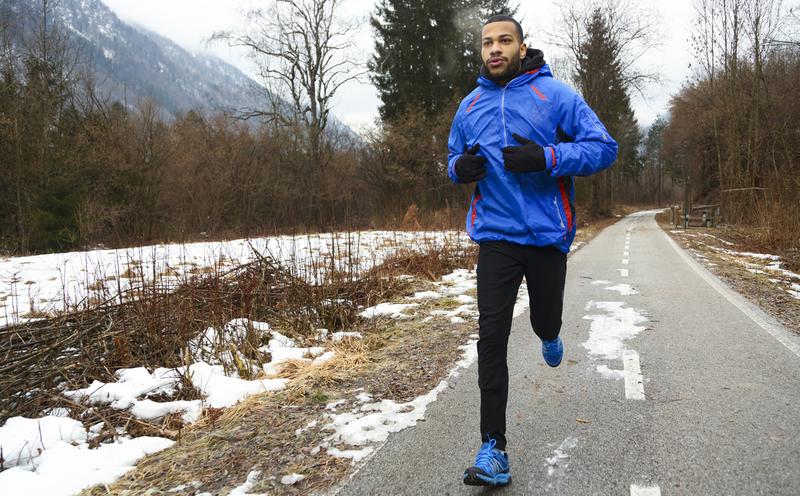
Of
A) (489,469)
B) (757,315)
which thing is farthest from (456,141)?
(757,315)

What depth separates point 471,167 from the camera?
246 centimetres

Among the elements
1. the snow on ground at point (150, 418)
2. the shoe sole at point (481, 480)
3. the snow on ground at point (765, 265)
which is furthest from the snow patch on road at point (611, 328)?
the snow on ground at point (765, 265)

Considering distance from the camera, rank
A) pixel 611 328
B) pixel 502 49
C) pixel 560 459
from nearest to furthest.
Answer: pixel 502 49 < pixel 560 459 < pixel 611 328

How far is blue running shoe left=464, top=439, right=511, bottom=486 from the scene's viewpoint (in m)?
2.24

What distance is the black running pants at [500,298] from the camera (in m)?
2.38

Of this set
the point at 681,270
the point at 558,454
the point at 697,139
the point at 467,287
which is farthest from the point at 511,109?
the point at 697,139

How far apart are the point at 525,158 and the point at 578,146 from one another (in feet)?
0.95

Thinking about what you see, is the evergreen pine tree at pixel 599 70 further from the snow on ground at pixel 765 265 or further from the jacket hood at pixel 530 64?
the jacket hood at pixel 530 64

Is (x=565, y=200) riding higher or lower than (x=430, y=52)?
lower

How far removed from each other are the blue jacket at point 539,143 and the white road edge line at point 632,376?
1.57 metres

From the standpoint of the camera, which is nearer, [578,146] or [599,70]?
[578,146]

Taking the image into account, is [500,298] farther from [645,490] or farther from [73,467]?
[73,467]

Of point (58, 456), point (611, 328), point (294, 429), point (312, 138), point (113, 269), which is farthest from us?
point (312, 138)

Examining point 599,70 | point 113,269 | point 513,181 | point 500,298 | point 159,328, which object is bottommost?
point 159,328
